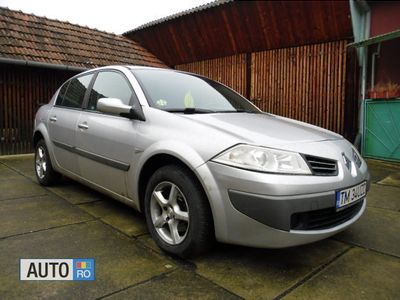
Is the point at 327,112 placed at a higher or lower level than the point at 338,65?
lower

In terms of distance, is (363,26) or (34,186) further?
(363,26)

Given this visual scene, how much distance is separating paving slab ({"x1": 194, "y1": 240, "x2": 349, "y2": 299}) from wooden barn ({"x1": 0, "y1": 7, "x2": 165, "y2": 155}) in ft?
22.2

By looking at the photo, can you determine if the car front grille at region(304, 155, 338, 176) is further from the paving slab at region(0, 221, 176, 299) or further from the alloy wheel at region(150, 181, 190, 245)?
the paving slab at region(0, 221, 176, 299)


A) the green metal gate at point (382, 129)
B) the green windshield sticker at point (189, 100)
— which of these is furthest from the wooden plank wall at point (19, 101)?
the green metal gate at point (382, 129)

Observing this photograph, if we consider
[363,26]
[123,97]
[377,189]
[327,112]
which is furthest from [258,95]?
[123,97]

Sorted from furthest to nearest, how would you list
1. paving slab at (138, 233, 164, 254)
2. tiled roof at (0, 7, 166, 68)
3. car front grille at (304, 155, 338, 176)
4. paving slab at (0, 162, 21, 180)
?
tiled roof at (0, 7, 166, 68)
paving slab at (0, 162, 21, 180)
paving slab at (138, 233, 164, 254)
car front grille at (304, 155, 338, 176)

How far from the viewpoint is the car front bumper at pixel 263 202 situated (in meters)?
2.10

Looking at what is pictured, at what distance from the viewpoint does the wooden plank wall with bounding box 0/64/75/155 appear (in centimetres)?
759

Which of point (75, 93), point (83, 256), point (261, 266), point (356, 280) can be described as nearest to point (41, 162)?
point (75, 93)

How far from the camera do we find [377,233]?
10.3 ft

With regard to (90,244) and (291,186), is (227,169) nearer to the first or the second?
(291,186)

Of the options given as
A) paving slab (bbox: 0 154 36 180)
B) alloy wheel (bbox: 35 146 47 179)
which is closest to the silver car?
Result: alloy wheel (bbox: 35 146 47 179)

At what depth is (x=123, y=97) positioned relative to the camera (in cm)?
321

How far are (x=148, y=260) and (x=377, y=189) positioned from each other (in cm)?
361
